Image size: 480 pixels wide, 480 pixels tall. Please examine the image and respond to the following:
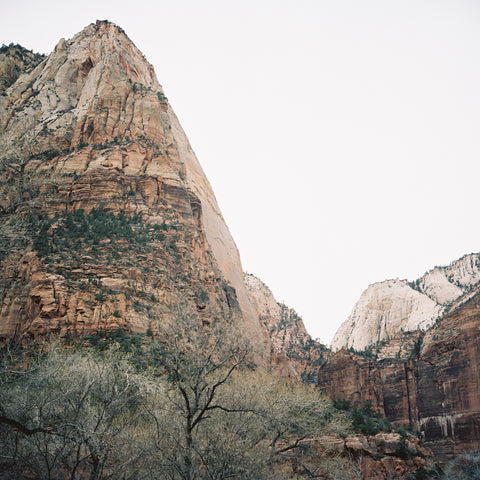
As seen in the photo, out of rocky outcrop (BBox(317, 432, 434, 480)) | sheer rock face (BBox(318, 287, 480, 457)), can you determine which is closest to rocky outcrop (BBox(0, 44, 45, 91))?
sheer rock face (BBox(318, 287, 480, 457))

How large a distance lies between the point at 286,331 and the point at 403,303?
170 ft

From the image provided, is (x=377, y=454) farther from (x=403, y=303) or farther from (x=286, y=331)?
(x=403, y=303)

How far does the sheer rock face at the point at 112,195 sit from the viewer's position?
39906 mm

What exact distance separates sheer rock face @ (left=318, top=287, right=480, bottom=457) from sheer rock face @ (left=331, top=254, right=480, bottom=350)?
51335mm

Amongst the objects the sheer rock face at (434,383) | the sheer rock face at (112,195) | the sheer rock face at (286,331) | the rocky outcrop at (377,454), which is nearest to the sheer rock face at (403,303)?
the sheer rock face at (286,331)

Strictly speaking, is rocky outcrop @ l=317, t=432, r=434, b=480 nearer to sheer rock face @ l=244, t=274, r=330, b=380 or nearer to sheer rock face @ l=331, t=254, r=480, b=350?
sheer rock face @ l=244, t=274, r=330, b=380

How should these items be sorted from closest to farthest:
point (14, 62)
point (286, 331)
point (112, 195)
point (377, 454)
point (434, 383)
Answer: point (377, 454)
point (112, 195)
point (434, 383)
point (14, 62)
point (286, 331)

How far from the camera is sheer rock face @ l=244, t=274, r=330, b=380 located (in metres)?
92.0

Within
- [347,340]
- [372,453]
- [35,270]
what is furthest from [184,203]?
[347,340]

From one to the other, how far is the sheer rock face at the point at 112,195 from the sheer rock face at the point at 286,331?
2585cm

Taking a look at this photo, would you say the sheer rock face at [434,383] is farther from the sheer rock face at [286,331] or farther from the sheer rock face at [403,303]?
the sheer rock face at [403,303]

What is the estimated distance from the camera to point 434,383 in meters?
67.9

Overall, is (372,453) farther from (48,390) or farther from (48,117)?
(48,117)

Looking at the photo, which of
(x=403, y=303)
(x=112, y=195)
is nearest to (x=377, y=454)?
(x=112, y=195)
